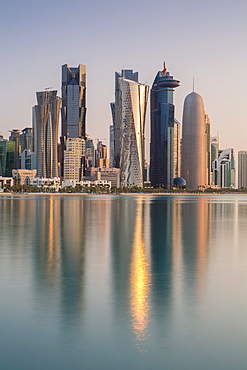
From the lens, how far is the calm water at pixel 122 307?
15.5 meters

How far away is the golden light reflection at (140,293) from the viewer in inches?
704

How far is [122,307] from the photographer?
837 inches

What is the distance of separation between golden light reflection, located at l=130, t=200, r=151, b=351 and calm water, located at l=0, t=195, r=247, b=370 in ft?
0.14

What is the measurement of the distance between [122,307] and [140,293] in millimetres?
3163

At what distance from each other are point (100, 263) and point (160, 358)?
1861 centimetres

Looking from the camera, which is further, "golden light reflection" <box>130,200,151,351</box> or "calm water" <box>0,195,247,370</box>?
"golden light reflection" <box>130,200,151,351</box>

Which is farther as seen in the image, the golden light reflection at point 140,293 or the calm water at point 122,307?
the golden light reflection at point 140,293

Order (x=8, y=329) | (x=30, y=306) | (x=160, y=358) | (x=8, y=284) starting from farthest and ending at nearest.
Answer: (x=8, y=284), (x=30, y=306), (x=8, y=329), (x=160, y=358)

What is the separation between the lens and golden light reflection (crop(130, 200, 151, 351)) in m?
17.9

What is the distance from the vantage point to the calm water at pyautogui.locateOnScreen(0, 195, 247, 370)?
50.8ft

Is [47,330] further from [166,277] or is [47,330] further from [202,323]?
[166,277]

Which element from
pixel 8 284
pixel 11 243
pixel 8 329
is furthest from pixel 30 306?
pixel 11 243

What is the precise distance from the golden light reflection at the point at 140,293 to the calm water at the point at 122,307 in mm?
42

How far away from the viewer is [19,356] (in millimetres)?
15453
